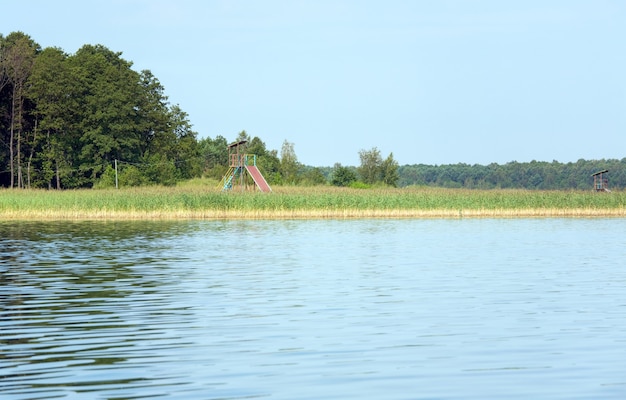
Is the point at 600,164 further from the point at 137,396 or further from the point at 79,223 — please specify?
the point at 137,396

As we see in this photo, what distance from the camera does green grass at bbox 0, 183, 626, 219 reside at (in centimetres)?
5109

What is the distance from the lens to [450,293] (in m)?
18.3

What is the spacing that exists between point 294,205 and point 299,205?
27 cm

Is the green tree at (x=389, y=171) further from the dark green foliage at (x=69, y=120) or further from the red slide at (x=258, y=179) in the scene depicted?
the red slide at (x=258, y=179)

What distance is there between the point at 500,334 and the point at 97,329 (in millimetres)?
5765

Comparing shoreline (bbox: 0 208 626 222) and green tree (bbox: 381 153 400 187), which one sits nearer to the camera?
shoreline (bbox: 0 208 626 222)

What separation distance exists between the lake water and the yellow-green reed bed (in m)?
20.5

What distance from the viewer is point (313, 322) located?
47.5 feet

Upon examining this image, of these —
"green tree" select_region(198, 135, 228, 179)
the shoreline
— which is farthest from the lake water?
"green tree" select_region(198, 135, 228, 179)

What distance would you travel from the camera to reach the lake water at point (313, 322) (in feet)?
33.1

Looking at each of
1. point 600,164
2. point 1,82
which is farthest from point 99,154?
point 600,164

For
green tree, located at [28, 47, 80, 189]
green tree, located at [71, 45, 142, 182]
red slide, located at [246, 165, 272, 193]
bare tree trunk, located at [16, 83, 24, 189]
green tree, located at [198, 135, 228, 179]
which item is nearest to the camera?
red slide, located at [246, 165, 272, 193]

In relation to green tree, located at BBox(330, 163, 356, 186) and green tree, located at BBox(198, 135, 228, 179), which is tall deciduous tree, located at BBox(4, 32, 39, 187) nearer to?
green tree, located at BBox(330, 163, 356, 186)

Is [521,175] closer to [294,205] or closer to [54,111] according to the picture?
[54,111]
